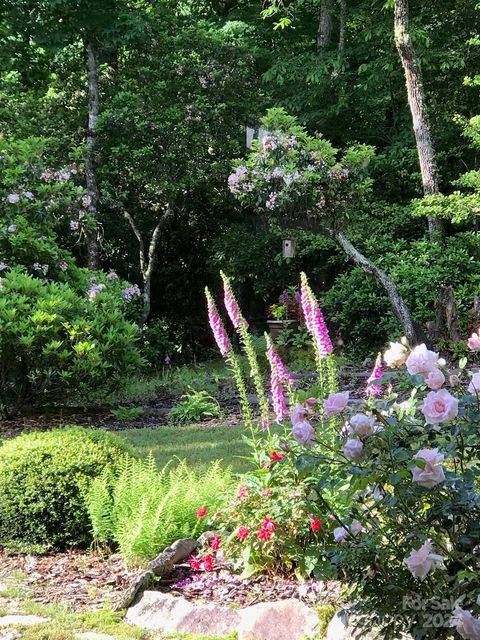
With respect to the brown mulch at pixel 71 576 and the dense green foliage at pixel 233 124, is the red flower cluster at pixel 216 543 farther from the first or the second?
the dense green foliage at pixel 233 124

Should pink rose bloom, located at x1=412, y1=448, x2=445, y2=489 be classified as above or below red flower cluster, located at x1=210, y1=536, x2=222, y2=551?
above

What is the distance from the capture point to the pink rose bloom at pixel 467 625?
65.6 inches

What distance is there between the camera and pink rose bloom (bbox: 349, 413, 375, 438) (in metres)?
1.89

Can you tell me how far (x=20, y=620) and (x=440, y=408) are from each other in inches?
75.3

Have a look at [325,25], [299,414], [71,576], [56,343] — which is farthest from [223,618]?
[325,25]

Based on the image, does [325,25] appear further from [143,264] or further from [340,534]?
[340,534]

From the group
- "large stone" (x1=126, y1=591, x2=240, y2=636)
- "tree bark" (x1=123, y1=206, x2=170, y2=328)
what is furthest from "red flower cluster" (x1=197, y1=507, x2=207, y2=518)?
"tree bark" (x1=123, y1=206, x2=170, y2=328)

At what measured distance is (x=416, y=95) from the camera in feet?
32.3

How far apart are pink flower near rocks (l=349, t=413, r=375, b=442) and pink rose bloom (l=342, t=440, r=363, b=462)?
0.08ft

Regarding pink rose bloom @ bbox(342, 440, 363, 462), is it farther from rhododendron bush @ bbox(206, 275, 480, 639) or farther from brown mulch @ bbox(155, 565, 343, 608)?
brown mulch @ bbox(155, 565, 343, 608)

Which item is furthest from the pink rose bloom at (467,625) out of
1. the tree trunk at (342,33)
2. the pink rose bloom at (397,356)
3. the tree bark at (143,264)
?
the tree trunk at (342,33)

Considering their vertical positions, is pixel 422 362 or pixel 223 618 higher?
pixel 422 362

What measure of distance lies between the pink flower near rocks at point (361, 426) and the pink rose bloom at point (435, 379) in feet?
0.64

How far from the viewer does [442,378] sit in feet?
6.42
